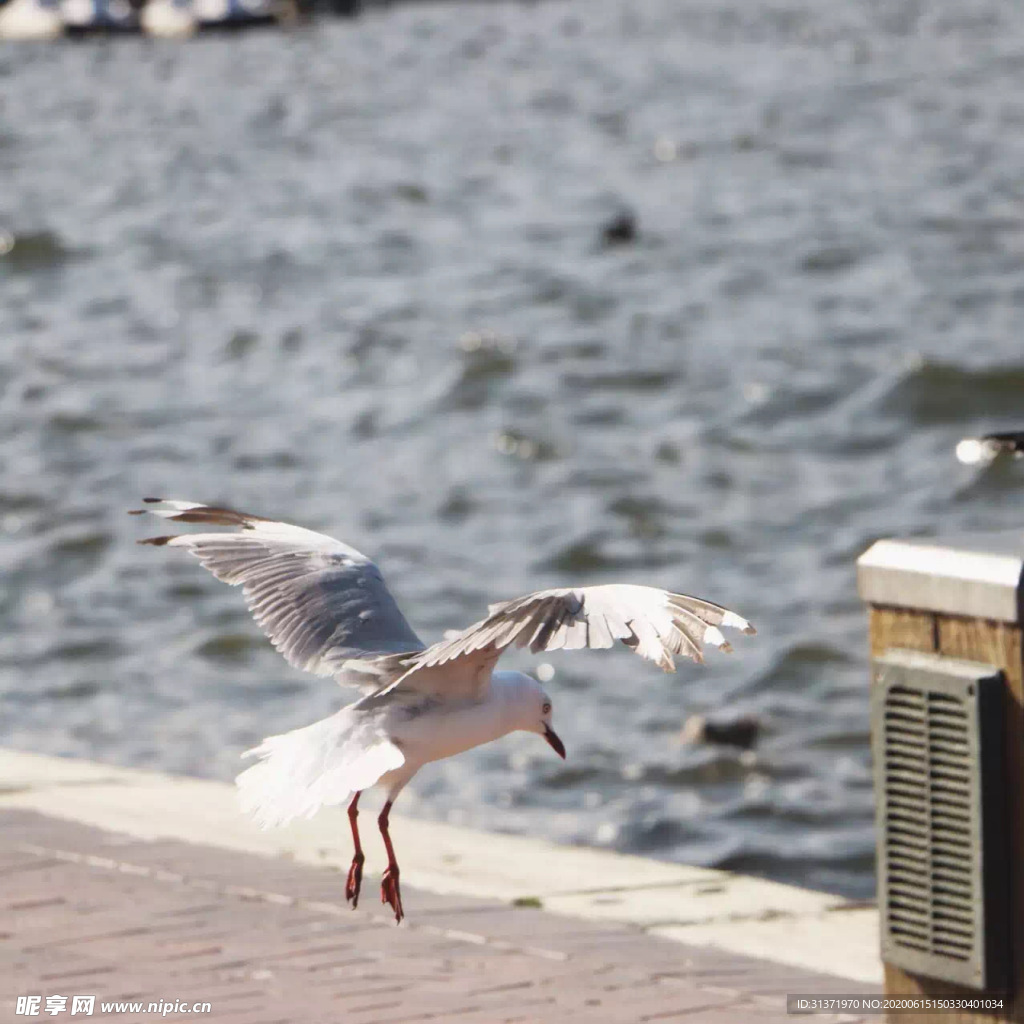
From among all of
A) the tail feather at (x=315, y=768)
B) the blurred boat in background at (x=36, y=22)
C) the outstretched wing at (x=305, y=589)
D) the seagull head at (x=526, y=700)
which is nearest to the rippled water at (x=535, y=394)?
the outstretched wing at (x=305, y=589)

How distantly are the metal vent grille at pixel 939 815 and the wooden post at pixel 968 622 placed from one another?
0.03 metres

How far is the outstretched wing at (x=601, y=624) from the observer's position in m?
3.81

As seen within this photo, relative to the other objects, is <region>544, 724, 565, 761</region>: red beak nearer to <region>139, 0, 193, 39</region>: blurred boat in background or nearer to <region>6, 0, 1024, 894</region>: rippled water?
<region>6, 0, 1024, 894</region>: rippled water

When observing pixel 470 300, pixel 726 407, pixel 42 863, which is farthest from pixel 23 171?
pixel 42 863

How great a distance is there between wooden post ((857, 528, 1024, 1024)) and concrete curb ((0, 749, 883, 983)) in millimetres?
814

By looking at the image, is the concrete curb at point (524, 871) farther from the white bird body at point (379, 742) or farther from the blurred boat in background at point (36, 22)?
the blurred boat in background at point (36, 22)

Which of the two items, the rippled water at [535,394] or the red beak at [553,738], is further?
the rippled water at [535,394]

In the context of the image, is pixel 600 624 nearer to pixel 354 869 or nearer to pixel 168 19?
pixel 354 869

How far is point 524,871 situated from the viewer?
6.52m

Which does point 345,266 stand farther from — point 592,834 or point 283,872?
point 283,872

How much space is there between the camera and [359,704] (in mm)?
4246

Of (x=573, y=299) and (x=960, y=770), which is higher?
(x=960, y=770)

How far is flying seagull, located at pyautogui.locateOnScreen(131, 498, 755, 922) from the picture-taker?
12.7 feet

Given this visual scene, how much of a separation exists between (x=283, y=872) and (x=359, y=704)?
2186 millimetres
